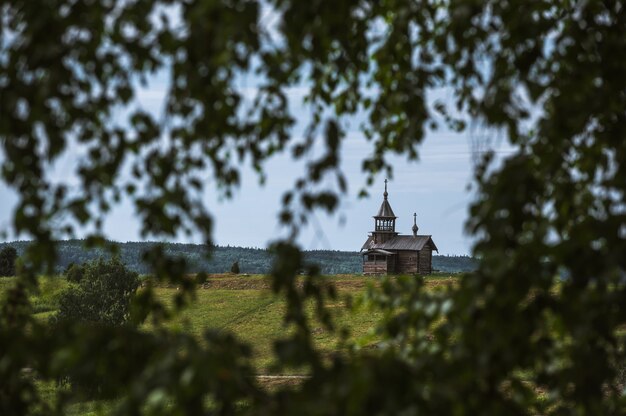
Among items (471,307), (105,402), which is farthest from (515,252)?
(105,402)

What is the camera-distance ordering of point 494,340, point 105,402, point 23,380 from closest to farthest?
1. point 494,340
2. point 23,380
3. point 105,402

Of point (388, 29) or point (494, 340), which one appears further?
point (388, 29)

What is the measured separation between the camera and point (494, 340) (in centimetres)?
279

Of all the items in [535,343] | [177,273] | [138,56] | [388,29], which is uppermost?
[388,29]

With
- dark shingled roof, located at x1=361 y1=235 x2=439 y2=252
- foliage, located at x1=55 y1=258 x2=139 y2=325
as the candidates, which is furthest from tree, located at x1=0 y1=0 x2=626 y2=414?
dark shingled roof, located at x1=361 y1=235 x2=439 y2=252

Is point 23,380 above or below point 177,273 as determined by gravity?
below

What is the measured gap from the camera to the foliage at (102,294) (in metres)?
27.0

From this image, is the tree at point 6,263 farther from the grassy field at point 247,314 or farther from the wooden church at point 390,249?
the wooden church at point 390,249

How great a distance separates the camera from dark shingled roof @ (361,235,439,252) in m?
67.0

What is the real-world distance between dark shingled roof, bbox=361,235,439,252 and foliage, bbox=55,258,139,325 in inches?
1623

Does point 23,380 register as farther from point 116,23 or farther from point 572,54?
point 572,54

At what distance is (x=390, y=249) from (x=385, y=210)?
10.9 feet

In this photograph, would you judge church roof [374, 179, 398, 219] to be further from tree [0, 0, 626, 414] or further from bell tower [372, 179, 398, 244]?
tree [0, 0, 626, 414]

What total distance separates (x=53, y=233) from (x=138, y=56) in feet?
2.63
